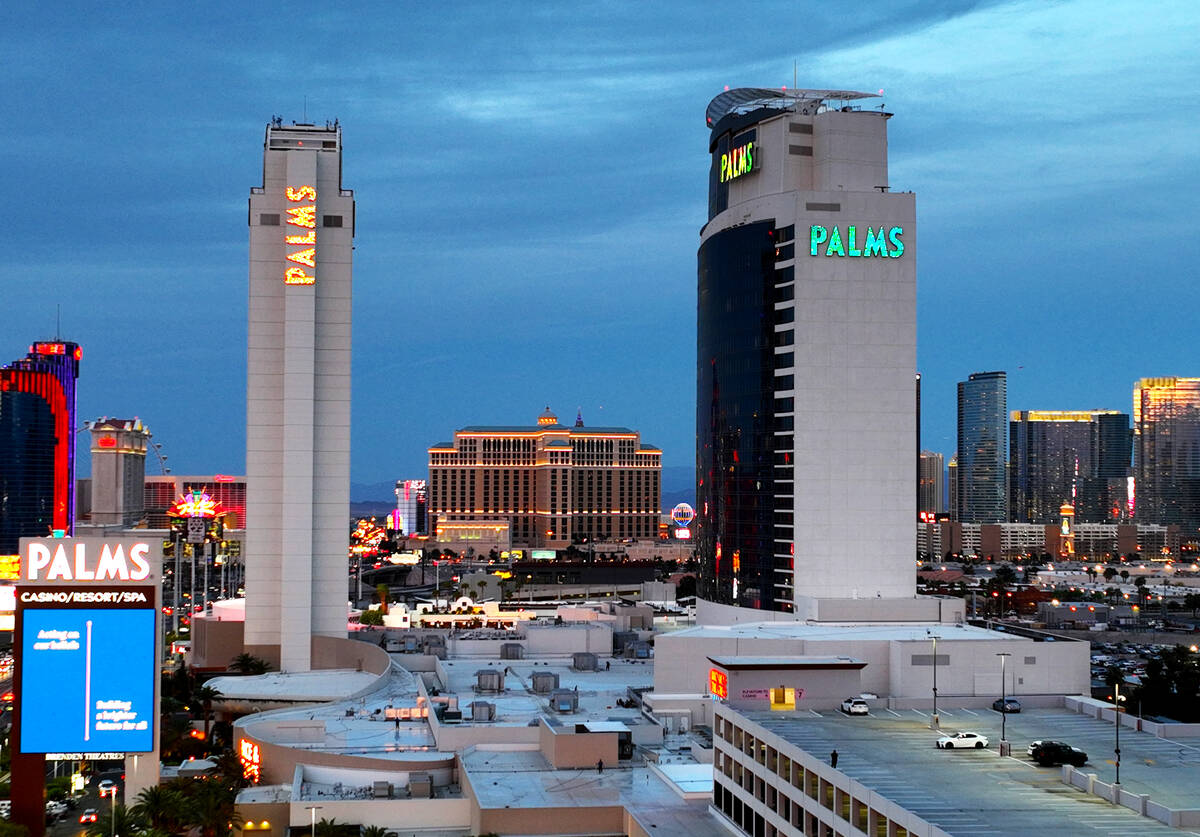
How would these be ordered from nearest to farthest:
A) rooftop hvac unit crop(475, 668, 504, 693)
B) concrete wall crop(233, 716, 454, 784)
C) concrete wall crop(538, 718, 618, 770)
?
1. concrete wall crop(233, 716, 454, 784)
2. concrete wall crop(538, 718, 618, 770)
3. rooftop hvac unit crop(475, 668, 504, 693)

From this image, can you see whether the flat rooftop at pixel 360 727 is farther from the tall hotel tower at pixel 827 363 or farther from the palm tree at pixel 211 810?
the tall hotel tower at pixel 827 363

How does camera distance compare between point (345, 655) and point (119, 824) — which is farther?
point (345, 655)

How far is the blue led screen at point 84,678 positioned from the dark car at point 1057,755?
1325 inches

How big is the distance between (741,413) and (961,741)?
67136mm

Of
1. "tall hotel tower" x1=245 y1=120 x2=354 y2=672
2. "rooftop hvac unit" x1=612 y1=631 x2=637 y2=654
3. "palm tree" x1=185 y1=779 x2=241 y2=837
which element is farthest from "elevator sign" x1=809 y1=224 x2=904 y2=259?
"palm tree" x1=185 y1=779 x2=241 y2=837

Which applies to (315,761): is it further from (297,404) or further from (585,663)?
(585,663)

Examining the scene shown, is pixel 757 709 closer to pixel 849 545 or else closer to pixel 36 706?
pixel 36 706

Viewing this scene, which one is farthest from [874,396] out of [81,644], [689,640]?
[81,644]

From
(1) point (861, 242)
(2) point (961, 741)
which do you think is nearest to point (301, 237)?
(1) point (861, 242)

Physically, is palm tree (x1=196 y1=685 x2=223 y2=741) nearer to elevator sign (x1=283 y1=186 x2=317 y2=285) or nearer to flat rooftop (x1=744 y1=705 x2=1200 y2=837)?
elevator sign (x1=283 y1=186 x2=317 y2=285)

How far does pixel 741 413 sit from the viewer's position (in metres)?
124

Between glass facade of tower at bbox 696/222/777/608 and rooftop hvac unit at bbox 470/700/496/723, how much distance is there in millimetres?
40536

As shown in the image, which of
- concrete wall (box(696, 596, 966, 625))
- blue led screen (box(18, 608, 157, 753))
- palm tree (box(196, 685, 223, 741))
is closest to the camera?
blue led screen (box(18, 608, 157, 753))

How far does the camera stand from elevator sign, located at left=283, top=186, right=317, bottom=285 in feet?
346
